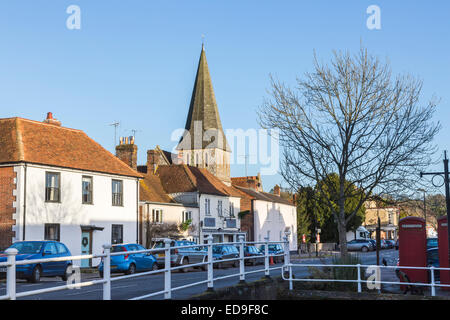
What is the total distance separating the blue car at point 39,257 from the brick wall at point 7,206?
8067 millimetres

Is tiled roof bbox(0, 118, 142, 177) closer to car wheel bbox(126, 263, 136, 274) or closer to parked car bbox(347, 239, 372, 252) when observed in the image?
car wheel bbox(126, 263, 136, 274)

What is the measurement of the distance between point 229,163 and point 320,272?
9946cm

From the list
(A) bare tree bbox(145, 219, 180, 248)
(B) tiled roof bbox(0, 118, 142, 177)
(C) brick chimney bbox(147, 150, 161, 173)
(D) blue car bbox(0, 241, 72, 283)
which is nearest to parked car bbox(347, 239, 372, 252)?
(C) brick chimney bbox(147, 150, 161, 173)

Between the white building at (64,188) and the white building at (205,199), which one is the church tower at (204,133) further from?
the white building at (64,188)

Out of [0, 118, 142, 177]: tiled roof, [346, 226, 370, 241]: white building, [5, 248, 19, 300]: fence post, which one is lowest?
[346, 226, 370, 241]: white building

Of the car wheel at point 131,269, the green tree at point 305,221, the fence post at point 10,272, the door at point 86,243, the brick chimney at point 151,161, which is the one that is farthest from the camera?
the green tree at point 305,221

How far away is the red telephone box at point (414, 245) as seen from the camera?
59.7ft

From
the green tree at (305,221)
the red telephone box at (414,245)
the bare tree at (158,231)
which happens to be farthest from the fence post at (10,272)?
the green tree at (305,221)

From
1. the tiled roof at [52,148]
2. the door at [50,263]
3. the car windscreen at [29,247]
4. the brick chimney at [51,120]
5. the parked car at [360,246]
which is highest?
the brick chimney at [51,120]

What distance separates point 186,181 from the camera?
55375 millimetres

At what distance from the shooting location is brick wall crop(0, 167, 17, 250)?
106 feet

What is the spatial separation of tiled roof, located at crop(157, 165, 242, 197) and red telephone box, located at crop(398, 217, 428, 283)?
3637 cm

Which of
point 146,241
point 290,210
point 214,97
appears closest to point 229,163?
point 214,97

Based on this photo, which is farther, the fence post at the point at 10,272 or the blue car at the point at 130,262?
the blue car at the point at 130,262
